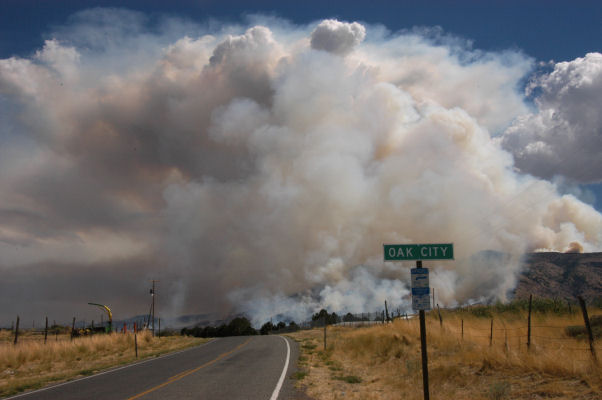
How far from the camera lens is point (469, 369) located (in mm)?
17234

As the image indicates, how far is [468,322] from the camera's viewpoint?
32.9 metres

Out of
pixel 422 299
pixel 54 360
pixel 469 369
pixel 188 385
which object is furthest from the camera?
pixel 54 360

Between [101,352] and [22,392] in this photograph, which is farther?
[101,352]

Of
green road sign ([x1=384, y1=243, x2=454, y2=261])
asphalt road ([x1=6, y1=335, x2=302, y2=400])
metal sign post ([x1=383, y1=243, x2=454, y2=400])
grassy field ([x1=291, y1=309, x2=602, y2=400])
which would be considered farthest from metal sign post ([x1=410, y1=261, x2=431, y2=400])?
asphalt road ([x1=6, y1=335, x2=302, y2=400])

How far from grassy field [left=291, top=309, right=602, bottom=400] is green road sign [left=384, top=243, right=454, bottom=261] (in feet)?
15.1

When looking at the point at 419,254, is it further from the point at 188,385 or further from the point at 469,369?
the point at 188,385

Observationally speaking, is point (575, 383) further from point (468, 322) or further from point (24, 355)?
point (24, 355)

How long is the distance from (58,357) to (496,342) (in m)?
30.2

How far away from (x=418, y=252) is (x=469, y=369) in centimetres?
847

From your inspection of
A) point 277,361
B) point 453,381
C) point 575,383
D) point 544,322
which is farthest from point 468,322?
point 575,383

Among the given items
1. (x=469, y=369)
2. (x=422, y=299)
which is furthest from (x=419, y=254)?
(x=469, y=369)

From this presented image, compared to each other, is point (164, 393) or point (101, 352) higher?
point (164, 393)

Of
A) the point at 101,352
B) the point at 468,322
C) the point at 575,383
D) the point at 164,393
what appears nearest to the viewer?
the point at 575,383

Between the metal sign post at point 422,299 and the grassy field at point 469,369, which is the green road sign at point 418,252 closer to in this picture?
the metal sign post at point 422,299
